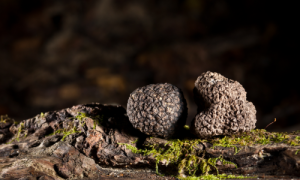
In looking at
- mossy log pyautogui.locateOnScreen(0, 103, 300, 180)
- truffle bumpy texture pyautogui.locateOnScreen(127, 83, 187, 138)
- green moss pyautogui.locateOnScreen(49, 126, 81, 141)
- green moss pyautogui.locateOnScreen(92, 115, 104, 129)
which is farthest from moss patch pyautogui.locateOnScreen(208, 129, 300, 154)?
green moss pyautogui.locateOnScreen(49, 126, 81, 141)

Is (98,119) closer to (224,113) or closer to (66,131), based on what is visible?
(66,131)

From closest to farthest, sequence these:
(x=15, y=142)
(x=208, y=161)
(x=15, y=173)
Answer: (x=15, y=173)
(x=208, y=161)
(x=15, y=142)

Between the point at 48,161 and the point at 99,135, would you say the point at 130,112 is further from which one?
→ the point at 48,161

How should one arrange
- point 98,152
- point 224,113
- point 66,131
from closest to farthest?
point 224,113, point 98,152, point 66,131

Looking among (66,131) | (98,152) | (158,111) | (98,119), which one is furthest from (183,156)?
(66,131)

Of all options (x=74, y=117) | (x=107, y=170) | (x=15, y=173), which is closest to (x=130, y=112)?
(x=107, y=170)

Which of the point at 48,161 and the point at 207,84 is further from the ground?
the point at 207,84

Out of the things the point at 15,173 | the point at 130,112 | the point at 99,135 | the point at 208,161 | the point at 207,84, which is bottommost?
the point at 15,173
